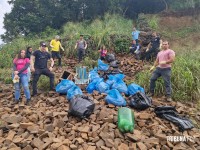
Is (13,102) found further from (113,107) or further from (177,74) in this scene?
(177,74)

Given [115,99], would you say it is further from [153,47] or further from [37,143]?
[153,47]

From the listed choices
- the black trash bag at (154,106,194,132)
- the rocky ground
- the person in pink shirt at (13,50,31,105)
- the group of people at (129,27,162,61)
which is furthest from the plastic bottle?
the group of people at (129,27,162,61)

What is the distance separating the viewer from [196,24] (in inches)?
685

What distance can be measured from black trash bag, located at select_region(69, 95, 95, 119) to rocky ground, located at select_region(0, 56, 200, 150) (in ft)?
0.35

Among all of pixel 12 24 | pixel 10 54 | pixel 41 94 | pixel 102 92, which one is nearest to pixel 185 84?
pixel 102 92

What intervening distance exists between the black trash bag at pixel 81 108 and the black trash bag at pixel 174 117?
150 centimetres

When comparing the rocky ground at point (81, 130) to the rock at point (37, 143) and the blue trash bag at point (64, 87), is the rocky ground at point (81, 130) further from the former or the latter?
the blue trash bag at point (64, 87)

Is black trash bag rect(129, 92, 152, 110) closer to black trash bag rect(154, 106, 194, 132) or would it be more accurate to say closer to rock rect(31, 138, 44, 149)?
black trash bag rect(154, 106, 194, 132)

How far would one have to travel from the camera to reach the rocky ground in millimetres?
3973

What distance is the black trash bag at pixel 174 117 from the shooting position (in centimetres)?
471

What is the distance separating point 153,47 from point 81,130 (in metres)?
6.73

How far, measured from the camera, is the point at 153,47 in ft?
33.0

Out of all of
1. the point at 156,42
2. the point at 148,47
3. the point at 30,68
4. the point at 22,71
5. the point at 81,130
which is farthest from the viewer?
the point at 148,47

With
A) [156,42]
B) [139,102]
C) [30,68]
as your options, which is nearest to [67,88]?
[30,68]
